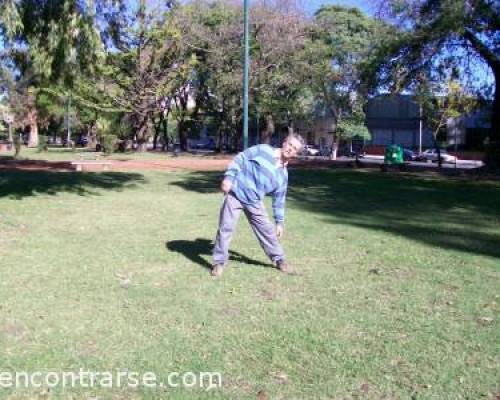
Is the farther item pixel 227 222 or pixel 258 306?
pixel 227 222

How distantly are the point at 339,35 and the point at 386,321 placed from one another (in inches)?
1560

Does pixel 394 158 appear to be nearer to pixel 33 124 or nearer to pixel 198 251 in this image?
pixel 198 251

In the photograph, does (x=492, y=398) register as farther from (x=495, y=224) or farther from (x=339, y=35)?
(x=339, y=35)

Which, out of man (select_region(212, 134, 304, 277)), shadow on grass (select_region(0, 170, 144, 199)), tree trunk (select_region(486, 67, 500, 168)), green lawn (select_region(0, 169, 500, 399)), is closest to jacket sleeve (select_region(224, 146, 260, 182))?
man (select_region(212, 134, 304, 277))

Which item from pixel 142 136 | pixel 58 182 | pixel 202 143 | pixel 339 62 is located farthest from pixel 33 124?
pixel 58 182

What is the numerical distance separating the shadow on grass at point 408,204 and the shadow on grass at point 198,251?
2911mm

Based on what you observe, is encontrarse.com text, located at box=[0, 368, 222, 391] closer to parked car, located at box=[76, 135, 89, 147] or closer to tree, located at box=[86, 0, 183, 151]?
tree, located at box=[86, 0, 183, 151]

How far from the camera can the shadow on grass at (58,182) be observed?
14.7m

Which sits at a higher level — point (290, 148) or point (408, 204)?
point (290, 148)

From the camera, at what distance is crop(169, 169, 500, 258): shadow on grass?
9516mm

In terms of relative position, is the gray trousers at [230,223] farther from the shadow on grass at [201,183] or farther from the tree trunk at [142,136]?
the tree trunk at [142,136]

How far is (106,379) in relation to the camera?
12.8 ft

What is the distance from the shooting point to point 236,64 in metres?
37.8

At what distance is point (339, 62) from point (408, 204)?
28.4 metres
